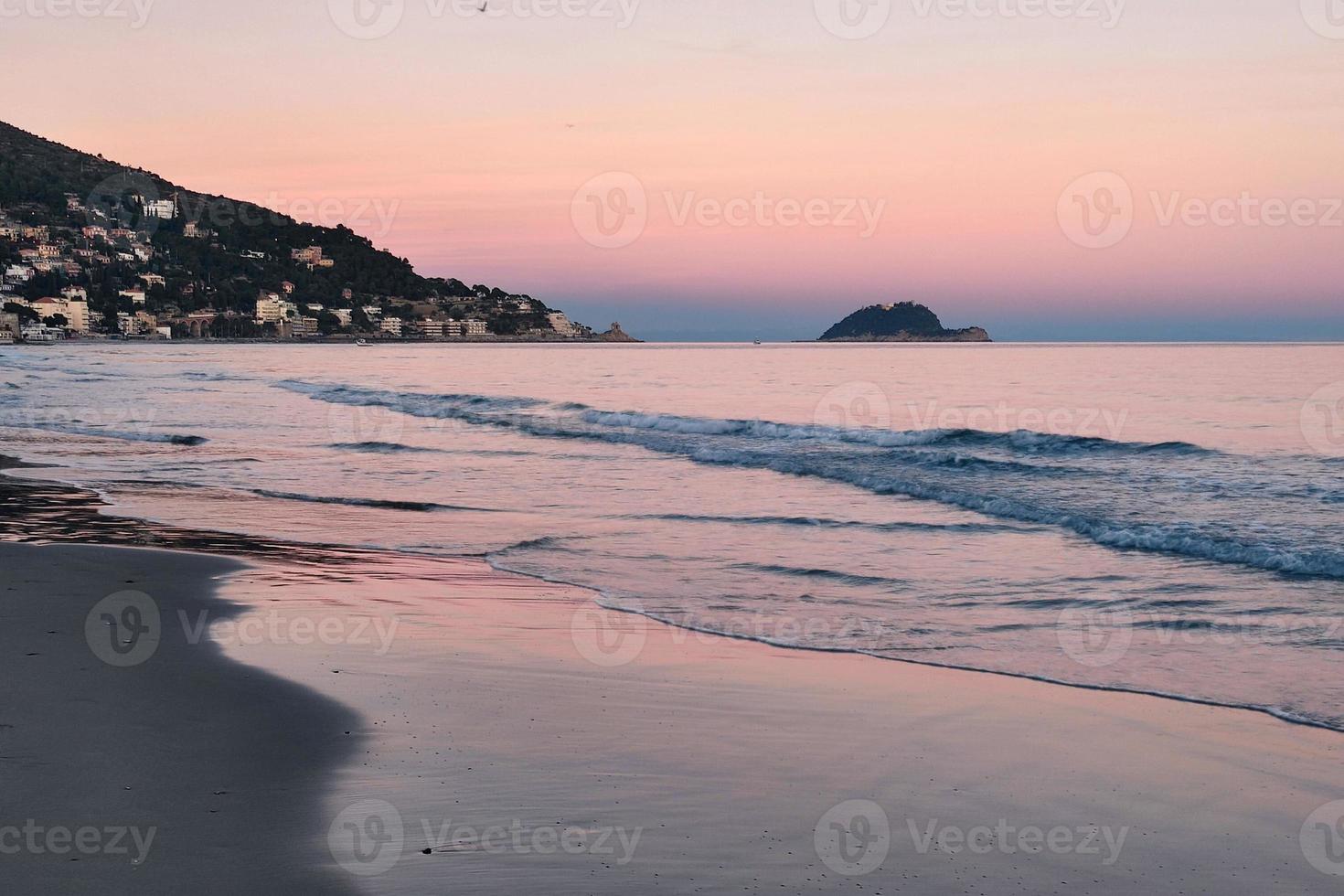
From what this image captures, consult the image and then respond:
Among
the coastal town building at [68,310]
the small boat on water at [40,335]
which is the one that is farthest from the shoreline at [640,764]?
the coastal town building at [68,310]

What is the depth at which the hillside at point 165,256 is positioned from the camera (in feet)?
535

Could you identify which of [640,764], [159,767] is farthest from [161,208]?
[640,764]

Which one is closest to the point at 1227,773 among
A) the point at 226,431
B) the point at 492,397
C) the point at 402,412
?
the point at 226,431

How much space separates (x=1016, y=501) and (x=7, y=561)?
12910mm

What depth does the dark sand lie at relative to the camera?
4234mm

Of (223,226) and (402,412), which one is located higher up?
(223,226)

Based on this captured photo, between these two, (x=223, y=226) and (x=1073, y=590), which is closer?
(x=1073, y=590)

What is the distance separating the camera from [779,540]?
13.7 meters

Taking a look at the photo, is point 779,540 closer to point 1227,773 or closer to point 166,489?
point 1227,773

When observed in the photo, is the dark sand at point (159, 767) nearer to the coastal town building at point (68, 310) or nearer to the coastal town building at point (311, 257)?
the coastal town building at point (68, 310)

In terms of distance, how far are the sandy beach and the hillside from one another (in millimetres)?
168914

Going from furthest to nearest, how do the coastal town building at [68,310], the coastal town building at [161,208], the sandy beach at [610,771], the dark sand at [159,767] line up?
1. the coastal town building at [161,208]
2. the coastal town building at [68,310]
3. the sandy beach at [610,771]
4. the dark sand at [159,767]

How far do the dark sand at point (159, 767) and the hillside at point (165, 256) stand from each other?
553 feet

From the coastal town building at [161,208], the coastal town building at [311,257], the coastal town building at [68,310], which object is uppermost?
the coastal town building at [161,208]
